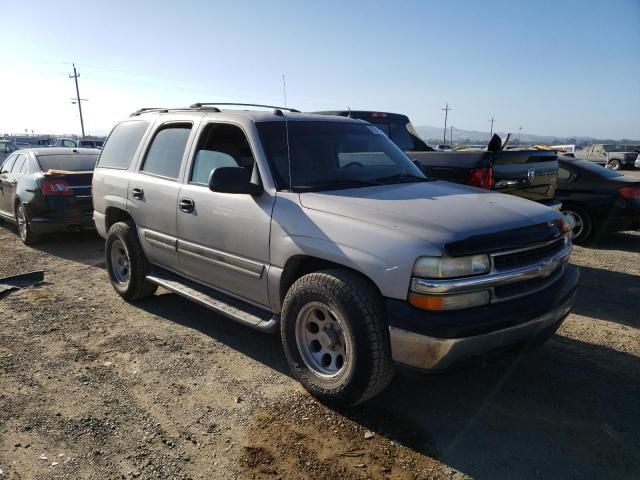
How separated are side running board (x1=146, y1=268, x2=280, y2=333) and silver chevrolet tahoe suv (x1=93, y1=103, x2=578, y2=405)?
0.01 meters

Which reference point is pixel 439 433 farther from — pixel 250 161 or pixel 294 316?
pixel 250 161

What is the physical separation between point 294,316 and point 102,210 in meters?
3.37

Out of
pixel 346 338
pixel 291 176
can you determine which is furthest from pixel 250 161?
pixel 346 338

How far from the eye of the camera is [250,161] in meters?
4.03

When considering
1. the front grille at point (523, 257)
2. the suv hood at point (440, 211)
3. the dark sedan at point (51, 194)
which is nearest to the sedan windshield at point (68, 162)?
the dark sedan at point (51, 194)

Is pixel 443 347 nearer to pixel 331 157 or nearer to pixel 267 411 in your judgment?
pixel 267 411

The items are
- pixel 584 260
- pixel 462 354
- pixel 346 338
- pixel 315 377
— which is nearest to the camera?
pixel 462 354

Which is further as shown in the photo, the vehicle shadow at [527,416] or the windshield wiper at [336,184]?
the windshield wiper at [336,184]

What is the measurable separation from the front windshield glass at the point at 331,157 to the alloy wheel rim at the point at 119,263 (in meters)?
2.46

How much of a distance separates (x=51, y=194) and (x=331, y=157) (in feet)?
18.6

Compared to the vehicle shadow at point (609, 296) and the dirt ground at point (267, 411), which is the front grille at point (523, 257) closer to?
the dirt ground at point (267, 411)

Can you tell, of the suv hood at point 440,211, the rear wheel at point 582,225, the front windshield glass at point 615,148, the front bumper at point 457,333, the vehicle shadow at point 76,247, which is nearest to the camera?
the front bumper at point 457,333

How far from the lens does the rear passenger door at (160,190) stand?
4570 millimetres

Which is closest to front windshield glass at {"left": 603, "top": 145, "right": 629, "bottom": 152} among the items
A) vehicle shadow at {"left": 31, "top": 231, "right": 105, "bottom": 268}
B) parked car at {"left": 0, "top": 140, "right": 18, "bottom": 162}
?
vehicle shadow at {"left": 31, "top": 231, "right": 105, "bottom": 268}
